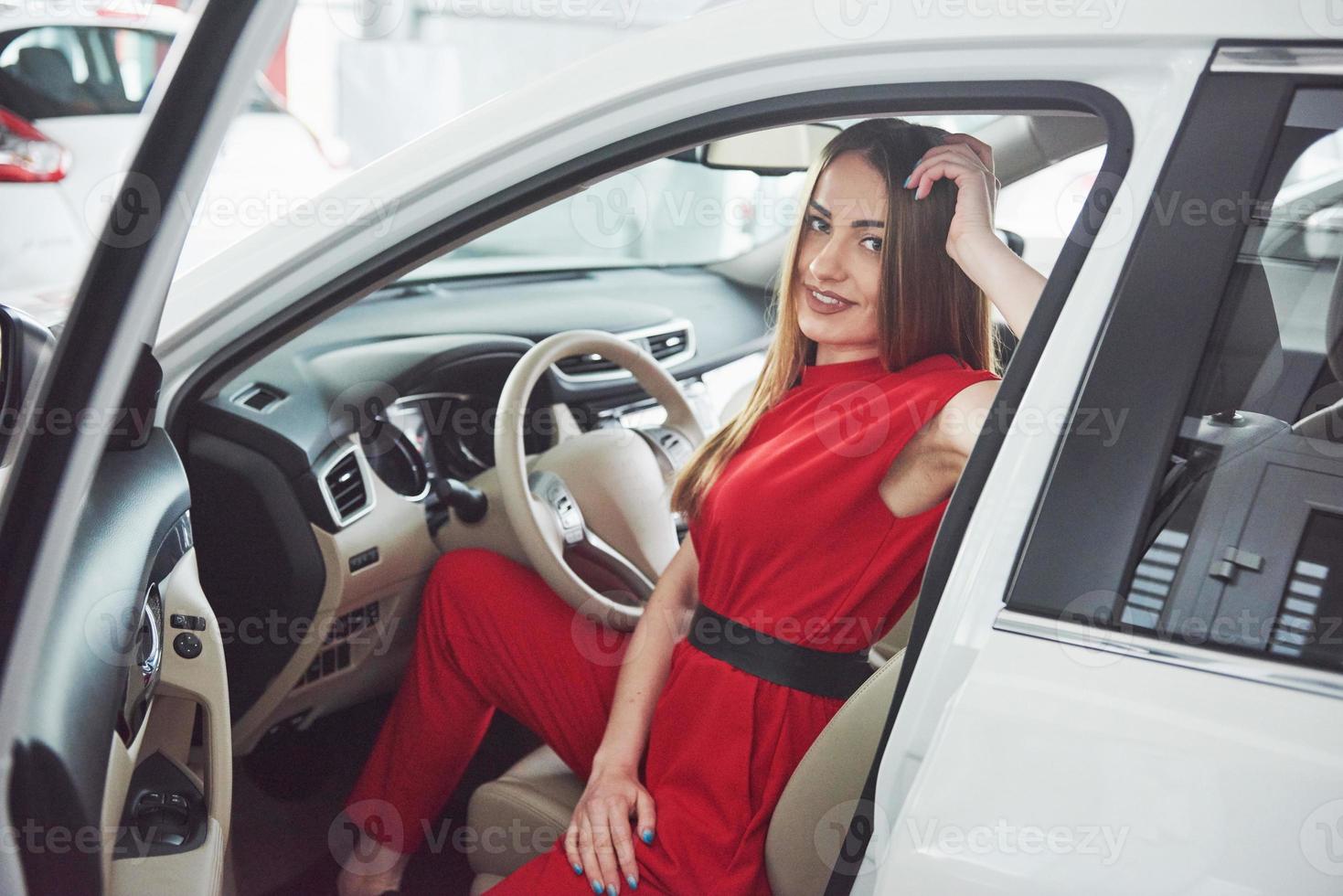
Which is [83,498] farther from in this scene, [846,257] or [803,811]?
[846,257]

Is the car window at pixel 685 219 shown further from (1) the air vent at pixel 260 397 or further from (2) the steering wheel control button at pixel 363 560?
(2) the steering wheel control button at pixel 363 560

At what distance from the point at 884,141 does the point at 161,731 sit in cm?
119

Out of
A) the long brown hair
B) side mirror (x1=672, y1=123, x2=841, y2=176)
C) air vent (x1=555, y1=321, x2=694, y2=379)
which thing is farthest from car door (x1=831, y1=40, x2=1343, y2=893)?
air vent (x1=555, y1=321, x2=694, y2=379)

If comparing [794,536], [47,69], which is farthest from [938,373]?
[47,69]

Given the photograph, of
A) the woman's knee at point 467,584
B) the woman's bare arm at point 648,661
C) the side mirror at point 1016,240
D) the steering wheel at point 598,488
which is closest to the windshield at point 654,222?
the steering wheel at point 598,488

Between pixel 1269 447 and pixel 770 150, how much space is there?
115cm

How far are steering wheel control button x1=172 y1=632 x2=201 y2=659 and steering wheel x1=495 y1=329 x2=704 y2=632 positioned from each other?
560mm

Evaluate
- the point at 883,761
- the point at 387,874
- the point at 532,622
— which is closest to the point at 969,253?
the point at 883,761

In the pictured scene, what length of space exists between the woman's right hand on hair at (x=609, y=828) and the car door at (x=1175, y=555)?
0.42 meters

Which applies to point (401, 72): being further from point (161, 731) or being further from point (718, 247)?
point (161, 731)

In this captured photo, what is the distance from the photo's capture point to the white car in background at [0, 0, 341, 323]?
362 cm

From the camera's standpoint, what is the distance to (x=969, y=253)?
119 centimetres

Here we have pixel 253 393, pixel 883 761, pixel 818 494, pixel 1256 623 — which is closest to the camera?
pixel 1256 623

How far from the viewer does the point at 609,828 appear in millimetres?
1334
